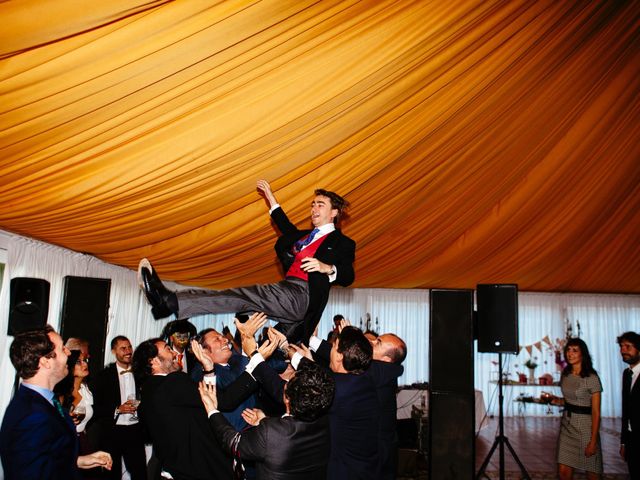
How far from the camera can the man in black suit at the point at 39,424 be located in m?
2.23

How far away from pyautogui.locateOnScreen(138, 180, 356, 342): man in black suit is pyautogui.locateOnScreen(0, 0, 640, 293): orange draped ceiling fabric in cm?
75

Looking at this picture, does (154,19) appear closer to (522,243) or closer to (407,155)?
(407,155)

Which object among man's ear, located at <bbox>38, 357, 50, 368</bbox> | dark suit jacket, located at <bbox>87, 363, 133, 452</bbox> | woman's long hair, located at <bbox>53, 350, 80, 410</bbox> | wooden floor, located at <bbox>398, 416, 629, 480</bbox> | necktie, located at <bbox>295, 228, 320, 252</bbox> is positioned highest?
necktie, located at <bbox>295, 228, 320, 252</bbox>

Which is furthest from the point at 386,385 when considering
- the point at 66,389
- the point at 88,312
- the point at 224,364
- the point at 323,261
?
the point at 88,312

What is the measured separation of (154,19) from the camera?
280cm

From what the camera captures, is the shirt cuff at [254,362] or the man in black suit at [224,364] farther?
the man in black suit at [224,364]

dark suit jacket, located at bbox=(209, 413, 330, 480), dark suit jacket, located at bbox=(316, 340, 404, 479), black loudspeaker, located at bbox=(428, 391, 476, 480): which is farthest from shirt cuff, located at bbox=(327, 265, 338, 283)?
black loudspeaker, located at bbox=(428, 391, 476, 480)

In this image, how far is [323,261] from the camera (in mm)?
3527

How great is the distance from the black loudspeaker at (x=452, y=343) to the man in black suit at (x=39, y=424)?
3666 millimetres

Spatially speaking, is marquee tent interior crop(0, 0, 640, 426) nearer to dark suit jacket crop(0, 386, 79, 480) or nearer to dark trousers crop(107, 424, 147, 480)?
dark trousers crop(107, 424, 147, 480)

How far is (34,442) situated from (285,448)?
103 cm

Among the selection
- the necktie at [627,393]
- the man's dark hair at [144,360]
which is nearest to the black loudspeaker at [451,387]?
the necktie at [627,393]

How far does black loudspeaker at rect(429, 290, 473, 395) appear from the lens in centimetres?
548

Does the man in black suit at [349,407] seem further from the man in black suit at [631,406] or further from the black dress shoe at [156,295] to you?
the man in black suit at [631,406]
